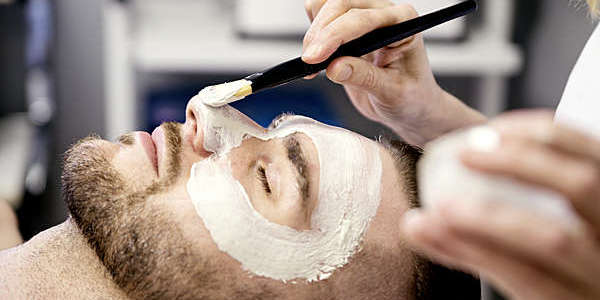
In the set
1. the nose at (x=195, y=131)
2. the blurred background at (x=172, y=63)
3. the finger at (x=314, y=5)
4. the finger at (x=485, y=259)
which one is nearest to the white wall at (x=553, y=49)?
the blurred background at (x=172, y=63)

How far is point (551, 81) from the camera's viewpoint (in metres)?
1.59

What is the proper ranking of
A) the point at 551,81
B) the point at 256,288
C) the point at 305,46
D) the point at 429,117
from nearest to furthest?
the point at 256,288 < the point at 305,46 < the point at 429,117 < the point at 551,81

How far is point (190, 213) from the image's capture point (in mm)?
774

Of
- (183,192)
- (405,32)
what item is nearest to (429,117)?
(405,32)

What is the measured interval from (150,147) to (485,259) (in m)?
0.60

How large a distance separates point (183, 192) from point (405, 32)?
0.39 metres

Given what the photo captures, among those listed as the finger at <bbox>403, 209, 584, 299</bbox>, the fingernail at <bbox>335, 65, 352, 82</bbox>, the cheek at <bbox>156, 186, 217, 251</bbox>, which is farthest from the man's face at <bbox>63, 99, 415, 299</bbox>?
the finger at <bbox>403, 209, 584, 299</bbox>

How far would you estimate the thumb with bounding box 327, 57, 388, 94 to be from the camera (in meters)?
0.88

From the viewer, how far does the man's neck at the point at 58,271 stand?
79cm

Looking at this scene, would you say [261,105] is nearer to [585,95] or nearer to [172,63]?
[172,63]

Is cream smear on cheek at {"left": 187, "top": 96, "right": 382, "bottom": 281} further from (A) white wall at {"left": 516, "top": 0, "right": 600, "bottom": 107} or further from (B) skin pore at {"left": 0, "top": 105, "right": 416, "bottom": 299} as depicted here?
(A) white wall at {"left": 516, "top": 0, "right": 600, "bottom": 107}

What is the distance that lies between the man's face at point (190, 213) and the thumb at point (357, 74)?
0.35 ft

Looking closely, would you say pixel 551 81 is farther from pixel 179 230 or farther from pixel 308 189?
pixel 179 230

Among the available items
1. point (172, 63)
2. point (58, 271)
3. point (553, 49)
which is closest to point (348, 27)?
point (58, 271)
